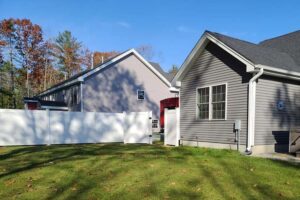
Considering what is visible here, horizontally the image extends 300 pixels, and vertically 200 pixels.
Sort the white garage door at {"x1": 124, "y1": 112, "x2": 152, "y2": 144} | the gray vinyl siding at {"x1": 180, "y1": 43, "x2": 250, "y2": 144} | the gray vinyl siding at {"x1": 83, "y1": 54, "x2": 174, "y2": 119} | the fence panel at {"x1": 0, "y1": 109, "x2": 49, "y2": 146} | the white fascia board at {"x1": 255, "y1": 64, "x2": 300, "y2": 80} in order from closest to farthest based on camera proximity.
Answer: the white fascia board at {"x1": 255, "y1": 64, "x2": 300, "y2": 80} → the gray vinyl siding at {"x1": 180, "y1": 43, "x2": 250, "y2": 144} → the fence panel at {"x1": 0, "y1": 109, "x2": 49, "y2": 146} → the white garage door at {"x1": 124, "y1": 112, "x2": 152, "y2": 144} → the gray vinyl siding at {"x1": 83, "y1": 54, "x2": 174, "y2": 119}

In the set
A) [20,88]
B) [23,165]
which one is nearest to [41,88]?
[20,88]

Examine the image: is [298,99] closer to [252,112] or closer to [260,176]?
[252,112]

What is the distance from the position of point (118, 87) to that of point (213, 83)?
1350cm

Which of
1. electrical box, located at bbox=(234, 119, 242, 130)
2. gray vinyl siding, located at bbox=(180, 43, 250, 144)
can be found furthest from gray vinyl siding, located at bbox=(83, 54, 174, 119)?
Result: electrical box, located at bbox=(234, 119, 242, 130)

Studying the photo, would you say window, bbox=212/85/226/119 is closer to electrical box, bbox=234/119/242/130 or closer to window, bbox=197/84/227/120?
window, bbox=197/84/227/120

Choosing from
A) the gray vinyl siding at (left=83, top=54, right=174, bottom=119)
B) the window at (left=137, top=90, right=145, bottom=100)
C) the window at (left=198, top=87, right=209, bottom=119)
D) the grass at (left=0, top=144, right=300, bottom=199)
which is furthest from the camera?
the window at (left=137, top=90, right=145, bottom=100)

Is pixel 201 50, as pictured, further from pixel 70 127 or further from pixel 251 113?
pixel 70 127

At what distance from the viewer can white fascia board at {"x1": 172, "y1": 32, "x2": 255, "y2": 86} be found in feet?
35.1

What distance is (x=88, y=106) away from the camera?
23359 millimetres

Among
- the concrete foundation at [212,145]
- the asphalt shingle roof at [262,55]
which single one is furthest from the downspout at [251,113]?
the asphalt shingle roof at [262,55]

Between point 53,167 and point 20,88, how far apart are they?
4455 centimetres

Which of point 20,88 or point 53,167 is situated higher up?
point 20,88

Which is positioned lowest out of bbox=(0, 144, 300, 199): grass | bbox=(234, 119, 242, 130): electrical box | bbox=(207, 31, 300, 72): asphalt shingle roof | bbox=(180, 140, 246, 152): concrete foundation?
bbox=(180, 140, 246, 152): concrete foundation

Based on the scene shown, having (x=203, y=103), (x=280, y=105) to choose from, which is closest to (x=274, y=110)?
(x=280, y=105)
